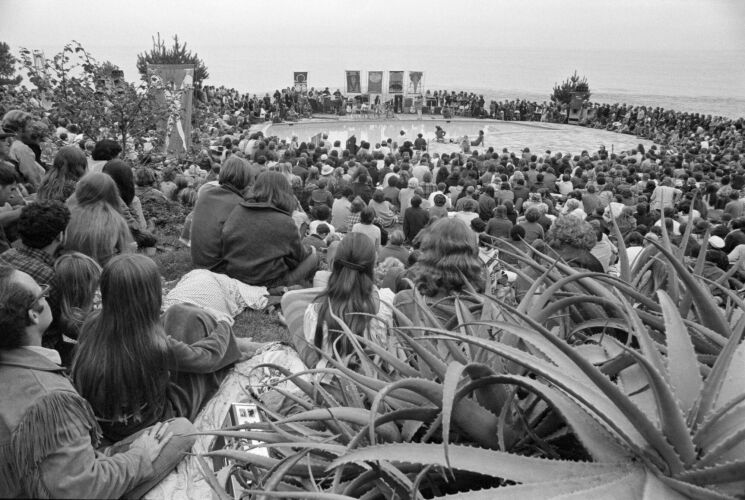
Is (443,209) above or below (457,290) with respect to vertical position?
below

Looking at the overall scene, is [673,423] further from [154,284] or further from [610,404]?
[154,284]

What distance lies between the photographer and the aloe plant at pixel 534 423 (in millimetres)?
1461

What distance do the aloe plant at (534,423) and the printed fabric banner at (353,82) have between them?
4042cm

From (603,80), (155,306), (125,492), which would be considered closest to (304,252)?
(155,306)

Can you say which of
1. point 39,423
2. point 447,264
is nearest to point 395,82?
point 447,264

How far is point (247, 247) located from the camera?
20.9 feet

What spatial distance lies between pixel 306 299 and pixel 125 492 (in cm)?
209

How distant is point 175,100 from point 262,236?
615cm

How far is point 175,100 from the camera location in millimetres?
11492

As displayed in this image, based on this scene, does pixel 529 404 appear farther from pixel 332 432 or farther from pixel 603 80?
pixel 603 80

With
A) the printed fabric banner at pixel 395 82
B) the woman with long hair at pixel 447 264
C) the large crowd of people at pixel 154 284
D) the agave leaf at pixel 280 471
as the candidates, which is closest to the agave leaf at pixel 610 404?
the agave leaf at pixel 280 471

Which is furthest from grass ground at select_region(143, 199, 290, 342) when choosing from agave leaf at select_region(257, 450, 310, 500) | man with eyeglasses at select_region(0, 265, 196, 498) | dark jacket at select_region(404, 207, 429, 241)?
agave leaf at select_region(257, 450, 310, 500)

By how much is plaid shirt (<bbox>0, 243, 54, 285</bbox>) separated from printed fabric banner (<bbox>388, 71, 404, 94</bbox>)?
125 ft

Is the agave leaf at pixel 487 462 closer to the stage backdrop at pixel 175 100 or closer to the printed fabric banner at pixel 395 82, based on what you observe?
the stage backdrop at pixel 175 100
